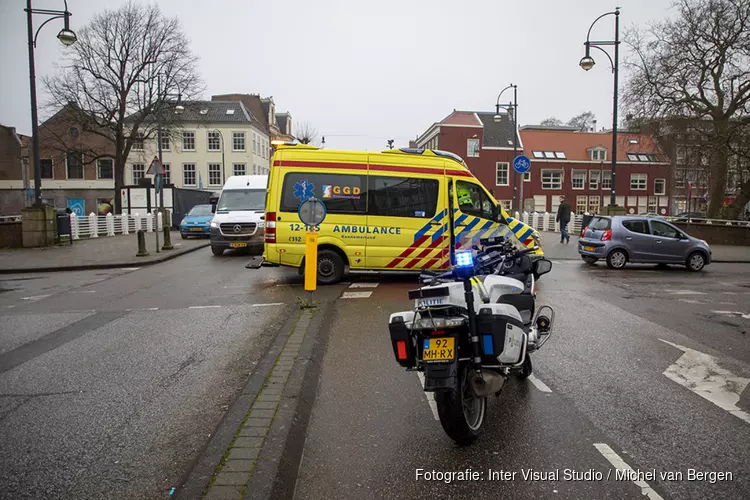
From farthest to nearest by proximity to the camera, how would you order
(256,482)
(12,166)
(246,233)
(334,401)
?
1. (12,166)
2. (246,233)
3. (334,401)
4. (256,482)

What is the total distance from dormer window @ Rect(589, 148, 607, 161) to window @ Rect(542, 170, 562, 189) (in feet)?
16.1

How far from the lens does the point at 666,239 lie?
15.2 metres

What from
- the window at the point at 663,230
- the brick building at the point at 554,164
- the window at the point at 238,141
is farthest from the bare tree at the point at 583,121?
the window at the point at 663,230

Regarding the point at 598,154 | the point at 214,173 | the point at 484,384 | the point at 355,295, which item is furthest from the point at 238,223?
the point at 598,154

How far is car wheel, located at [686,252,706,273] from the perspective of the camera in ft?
50.1

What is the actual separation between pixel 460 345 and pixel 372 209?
782 cm

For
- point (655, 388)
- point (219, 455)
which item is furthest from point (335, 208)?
point (219, 455)

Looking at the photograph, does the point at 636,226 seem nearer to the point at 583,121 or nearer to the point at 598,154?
the point at 598,154

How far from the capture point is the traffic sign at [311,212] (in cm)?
851

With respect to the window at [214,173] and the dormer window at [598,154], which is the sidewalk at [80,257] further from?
the dormer window at [598,154]

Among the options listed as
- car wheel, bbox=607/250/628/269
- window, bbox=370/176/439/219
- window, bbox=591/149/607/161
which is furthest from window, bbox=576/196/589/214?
window, bbox=370/176/439/219

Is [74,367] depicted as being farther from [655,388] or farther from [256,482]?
[655,388]

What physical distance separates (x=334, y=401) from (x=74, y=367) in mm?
2995

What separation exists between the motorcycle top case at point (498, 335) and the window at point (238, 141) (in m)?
59.8
